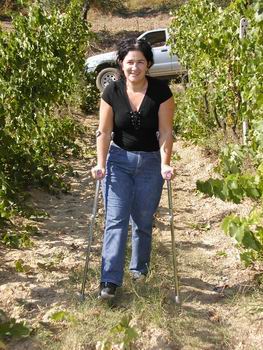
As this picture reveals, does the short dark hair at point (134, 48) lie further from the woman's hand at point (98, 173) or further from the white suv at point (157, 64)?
the white suv at point (157, 64)

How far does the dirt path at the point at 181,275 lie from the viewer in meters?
3.05

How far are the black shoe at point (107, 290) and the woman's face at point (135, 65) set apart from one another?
50.3 inches

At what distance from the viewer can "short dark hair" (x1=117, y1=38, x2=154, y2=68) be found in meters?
3.17

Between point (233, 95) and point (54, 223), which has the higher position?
point (233, 95)

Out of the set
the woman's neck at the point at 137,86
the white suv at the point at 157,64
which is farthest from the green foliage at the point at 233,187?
the white suv at the point at 157,64

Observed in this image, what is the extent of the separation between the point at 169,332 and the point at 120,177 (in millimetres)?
986

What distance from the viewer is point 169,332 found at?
3010mm

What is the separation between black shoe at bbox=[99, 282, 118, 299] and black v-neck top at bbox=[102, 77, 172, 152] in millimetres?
864

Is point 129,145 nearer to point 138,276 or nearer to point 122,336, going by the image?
point 138,276

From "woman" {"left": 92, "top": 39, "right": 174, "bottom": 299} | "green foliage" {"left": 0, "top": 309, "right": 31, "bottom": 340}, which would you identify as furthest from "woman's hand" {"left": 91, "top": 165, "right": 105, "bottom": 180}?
"green foliage" {"left": 0, "top": 309, "right": 31, "bottom": 340}

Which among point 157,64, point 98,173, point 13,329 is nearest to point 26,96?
point 98,173

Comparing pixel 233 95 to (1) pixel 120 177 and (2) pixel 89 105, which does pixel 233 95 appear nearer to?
(1) pixel 120 177

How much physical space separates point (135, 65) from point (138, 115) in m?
0.30

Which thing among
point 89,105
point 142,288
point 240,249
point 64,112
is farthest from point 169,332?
point 89,105
